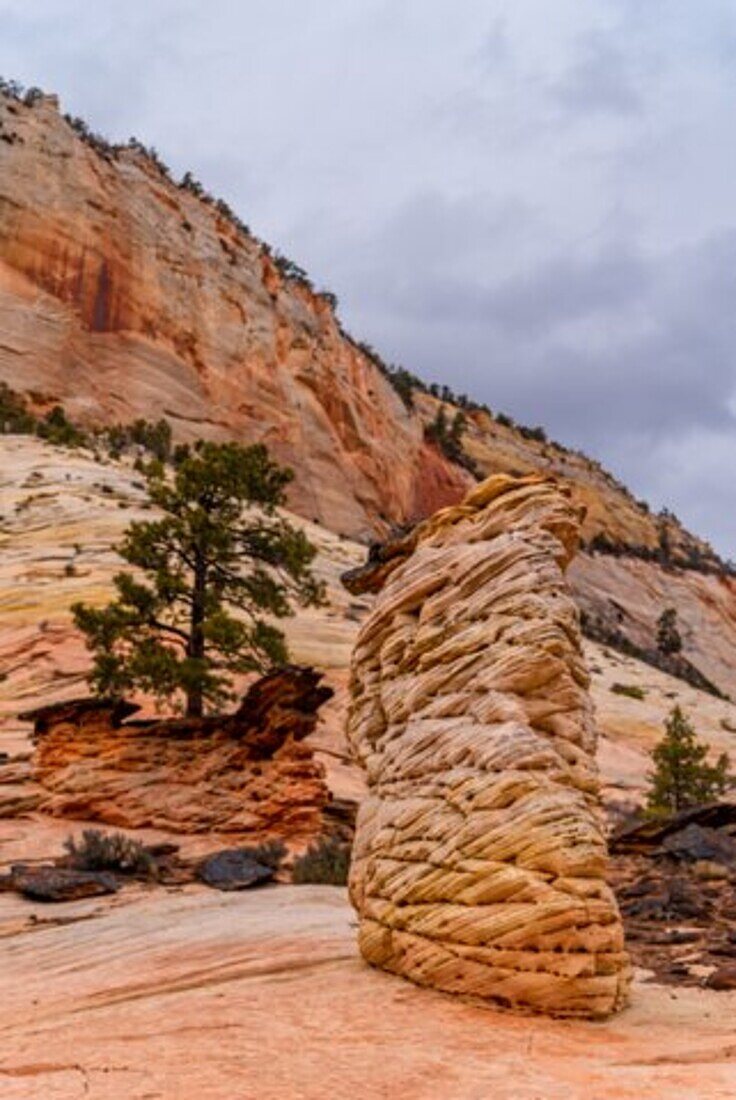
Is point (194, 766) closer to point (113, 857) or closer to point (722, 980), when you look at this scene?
point (113, 857)

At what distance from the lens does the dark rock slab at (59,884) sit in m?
13.0

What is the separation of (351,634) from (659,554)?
242 feet

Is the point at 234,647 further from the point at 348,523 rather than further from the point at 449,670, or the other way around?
the point at 348,523

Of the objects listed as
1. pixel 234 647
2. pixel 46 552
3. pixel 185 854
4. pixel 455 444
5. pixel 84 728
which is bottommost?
pixel 185 854

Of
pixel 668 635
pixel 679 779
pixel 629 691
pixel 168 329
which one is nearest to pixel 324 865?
pixel 679 779

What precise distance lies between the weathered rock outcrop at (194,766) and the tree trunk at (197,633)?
92 centimetres

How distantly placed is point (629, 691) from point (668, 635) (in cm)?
3808

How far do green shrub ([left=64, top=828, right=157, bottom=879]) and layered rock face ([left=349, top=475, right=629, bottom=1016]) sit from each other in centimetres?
699

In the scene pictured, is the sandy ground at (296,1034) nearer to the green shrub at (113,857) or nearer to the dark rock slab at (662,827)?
the green shrub at (113,857)

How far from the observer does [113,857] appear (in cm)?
1523

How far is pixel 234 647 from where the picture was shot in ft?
71.2

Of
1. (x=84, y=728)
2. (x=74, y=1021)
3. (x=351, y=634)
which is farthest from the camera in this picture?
(x=351, y=634)

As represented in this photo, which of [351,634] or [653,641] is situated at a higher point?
[653,641]

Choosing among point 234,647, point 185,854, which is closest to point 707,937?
point 185,854
